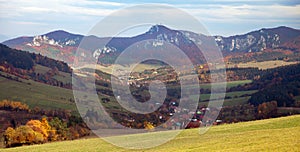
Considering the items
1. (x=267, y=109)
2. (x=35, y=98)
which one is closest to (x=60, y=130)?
(x=267, y=109)

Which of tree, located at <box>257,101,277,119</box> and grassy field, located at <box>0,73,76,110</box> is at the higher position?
grassy field, located at <box>0,73,76,110</box>

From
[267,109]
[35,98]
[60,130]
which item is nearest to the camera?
[60,130]

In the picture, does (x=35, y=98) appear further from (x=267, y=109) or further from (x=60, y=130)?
(x=267, y=109)

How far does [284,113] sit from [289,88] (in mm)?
53170

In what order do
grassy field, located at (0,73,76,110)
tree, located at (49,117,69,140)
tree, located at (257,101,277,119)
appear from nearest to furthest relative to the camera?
1. tree, located at (49,117,69,140)
2. tree, located at (257,101,277,119)
3. grassy field, located at (0,73,76,110)

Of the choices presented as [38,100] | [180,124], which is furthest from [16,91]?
[180,124]

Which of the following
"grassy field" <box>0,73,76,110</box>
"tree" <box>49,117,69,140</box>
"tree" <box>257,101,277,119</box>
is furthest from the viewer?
"grassy field" <box>0,73,76,110</box>

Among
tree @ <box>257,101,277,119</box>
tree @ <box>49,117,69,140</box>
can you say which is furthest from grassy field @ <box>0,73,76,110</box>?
tree @ <box>257,101,277,119</box>

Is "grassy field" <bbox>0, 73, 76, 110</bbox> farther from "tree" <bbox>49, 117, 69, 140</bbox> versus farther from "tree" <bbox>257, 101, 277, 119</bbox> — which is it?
"tree" <bbox>257, 101, 277, 119</bbox>

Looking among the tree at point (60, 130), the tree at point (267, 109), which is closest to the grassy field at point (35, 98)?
the tree at point (60, 130)

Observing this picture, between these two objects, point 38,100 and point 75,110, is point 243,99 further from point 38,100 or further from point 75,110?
point 38,100

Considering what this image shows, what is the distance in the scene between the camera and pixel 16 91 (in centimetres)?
19212

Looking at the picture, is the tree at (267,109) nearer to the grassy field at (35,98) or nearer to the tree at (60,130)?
the tree at (60,130)

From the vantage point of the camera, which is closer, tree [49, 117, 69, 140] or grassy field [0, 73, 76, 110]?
tree [49, 117, 69, 140]
